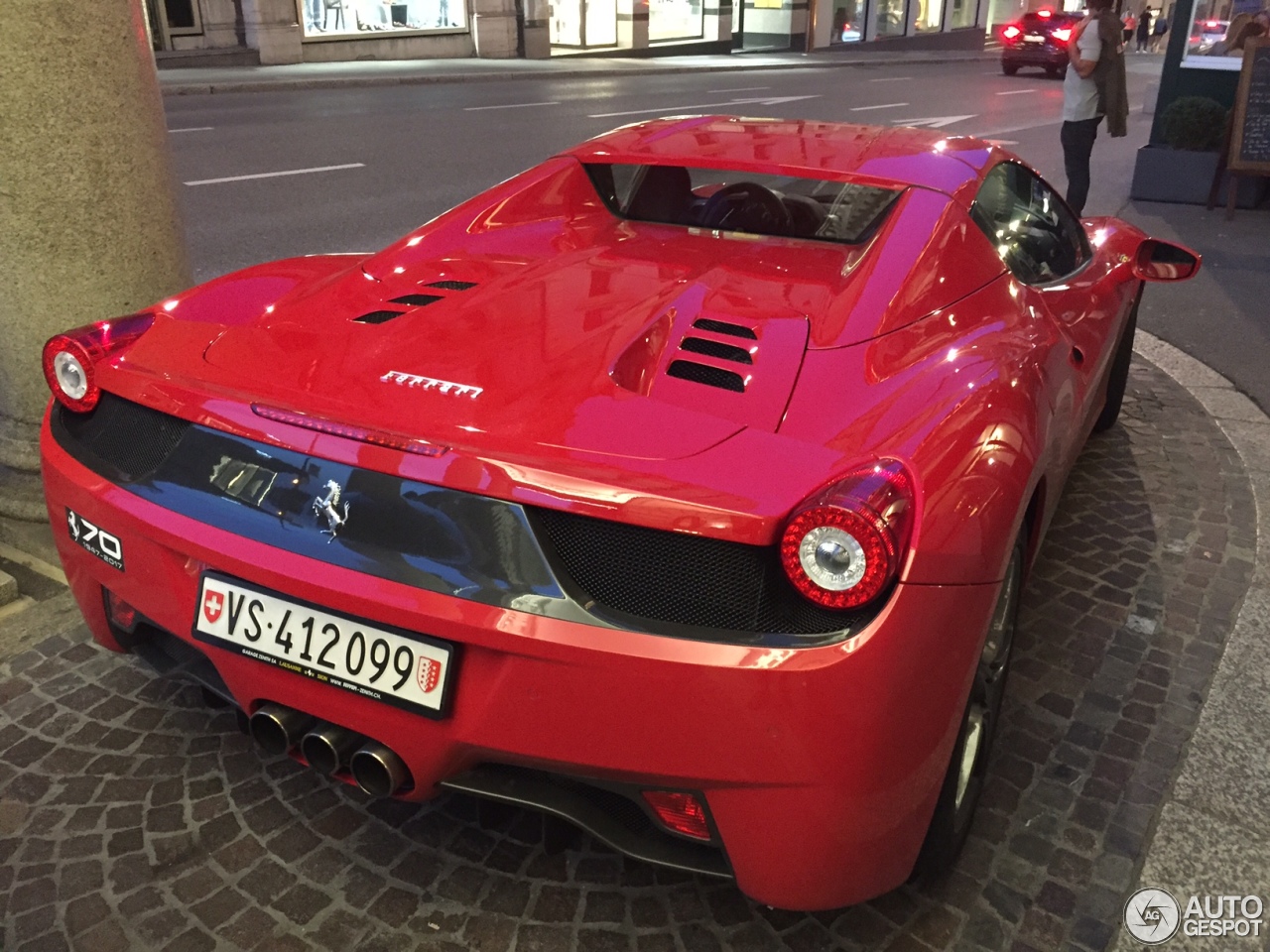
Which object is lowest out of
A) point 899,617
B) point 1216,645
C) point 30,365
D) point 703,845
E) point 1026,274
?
point 1216,645

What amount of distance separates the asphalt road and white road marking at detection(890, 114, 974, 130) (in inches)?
1.6

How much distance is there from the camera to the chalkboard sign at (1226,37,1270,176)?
8.82 metres

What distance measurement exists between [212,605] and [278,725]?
247 millimetres

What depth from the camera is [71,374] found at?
2242 mm

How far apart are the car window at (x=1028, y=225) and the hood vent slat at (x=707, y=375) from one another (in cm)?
102

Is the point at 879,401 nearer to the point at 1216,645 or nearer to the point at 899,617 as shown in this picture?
the point at 899,617

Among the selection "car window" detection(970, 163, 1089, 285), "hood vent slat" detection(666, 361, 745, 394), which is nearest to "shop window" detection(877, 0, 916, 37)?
"car window" detection(970, 163, 1089, 285)

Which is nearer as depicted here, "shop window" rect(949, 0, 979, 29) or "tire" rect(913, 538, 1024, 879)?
"tire" rect(913, 538, 1024, 879)

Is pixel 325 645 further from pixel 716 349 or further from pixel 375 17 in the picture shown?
pixel 375 17

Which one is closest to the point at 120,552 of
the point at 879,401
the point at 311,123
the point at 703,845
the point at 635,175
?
the point at 703,845

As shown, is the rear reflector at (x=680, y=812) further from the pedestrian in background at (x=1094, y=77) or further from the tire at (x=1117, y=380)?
the pedestrian in background at (x=1094, y=77)

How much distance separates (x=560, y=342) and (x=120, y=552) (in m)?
0.94

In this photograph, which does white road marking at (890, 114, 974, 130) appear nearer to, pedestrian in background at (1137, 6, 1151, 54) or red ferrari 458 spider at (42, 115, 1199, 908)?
red ferrari 458 spider at (42, 115, 1199, 908)

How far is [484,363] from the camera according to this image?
199 cm
